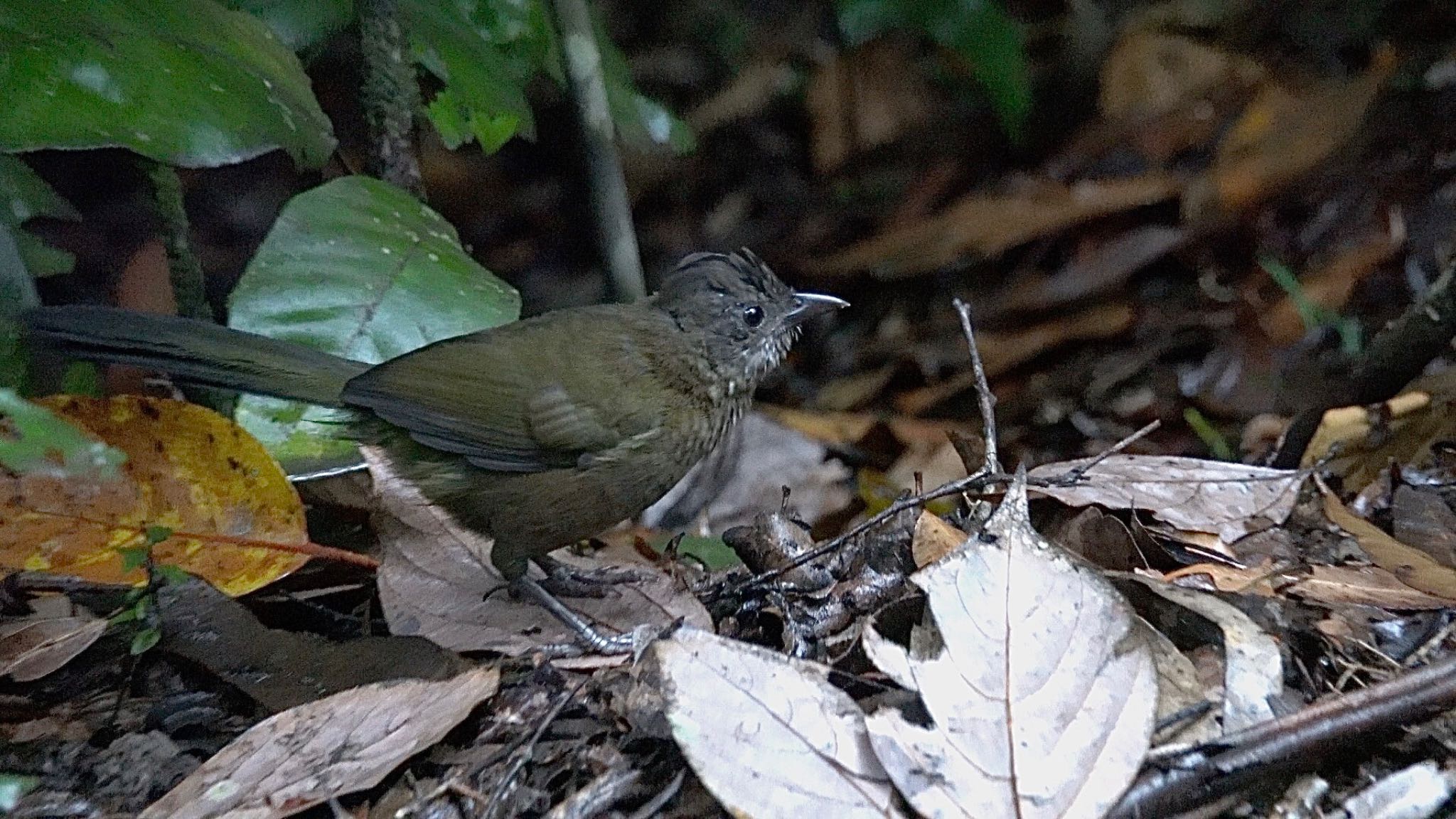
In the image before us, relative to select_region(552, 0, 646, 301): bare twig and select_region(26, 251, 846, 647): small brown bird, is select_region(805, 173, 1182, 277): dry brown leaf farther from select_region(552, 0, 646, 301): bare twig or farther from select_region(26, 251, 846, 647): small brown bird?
select_region(26, 251, 846, 647): small brown bird

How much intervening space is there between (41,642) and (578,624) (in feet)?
3.28

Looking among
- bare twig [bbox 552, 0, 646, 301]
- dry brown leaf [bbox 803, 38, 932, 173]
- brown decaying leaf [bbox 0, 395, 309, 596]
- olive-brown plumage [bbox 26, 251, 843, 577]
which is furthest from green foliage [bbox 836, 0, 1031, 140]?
brown decaying leaf [bbox 0, 395, 309, 596]

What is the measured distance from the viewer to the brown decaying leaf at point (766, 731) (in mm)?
1772

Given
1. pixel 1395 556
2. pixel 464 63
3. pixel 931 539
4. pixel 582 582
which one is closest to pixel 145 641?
pixel 582 582

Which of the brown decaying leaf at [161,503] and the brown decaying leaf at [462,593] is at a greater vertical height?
the brown decaying leaf at [161,503]

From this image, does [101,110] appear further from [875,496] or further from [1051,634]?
[875,496]

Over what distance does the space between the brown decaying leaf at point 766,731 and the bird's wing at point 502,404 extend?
113cm

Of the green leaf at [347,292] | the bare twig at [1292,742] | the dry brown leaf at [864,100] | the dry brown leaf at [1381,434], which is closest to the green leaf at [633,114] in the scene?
the green leaf at [347,292]

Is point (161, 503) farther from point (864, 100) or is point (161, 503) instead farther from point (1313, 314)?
point (864, 100)

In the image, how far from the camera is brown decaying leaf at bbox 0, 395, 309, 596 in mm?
2576

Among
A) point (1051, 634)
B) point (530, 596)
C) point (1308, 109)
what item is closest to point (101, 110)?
point (530, 596)

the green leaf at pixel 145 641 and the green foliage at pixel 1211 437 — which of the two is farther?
the green foliage at pixel 1211 437

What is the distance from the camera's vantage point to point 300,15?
3348 millimetres

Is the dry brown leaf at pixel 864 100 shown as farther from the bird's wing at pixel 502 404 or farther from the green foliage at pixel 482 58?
the bird's wing at pixel 502 404
